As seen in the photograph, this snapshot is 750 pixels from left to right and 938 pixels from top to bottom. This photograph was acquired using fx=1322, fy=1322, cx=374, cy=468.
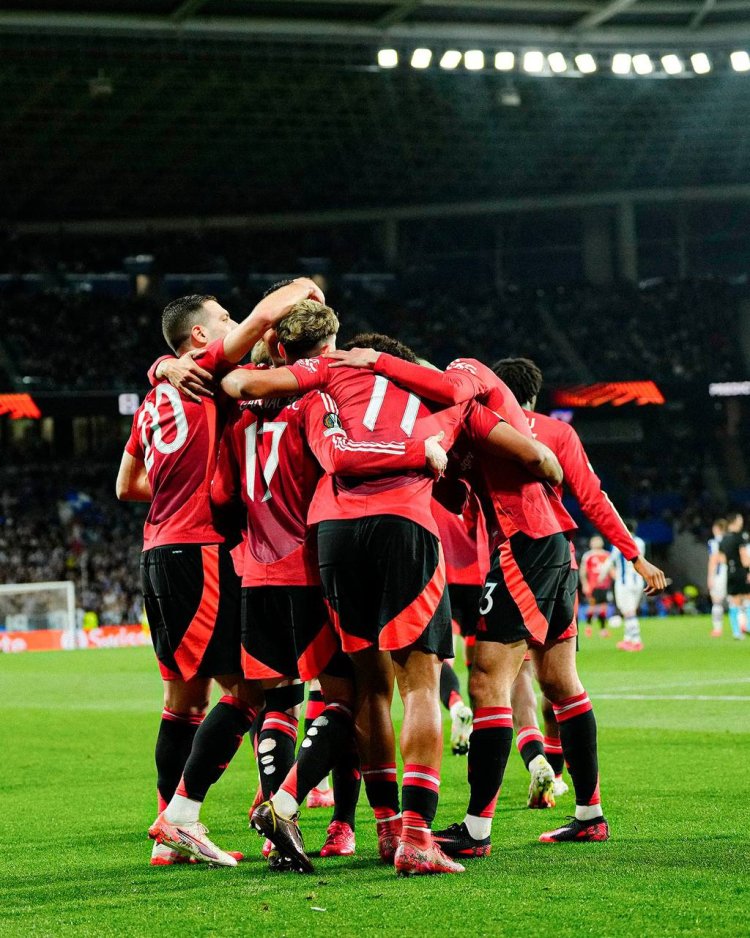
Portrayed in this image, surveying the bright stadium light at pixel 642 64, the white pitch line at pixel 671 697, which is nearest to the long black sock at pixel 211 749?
the white pitch line at pixel 671 697

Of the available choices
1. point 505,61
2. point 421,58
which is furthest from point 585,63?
point 421,58

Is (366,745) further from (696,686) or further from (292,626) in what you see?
(696,686)

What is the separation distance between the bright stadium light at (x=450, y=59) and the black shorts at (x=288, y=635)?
27148mm

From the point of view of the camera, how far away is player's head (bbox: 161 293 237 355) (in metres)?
6.01

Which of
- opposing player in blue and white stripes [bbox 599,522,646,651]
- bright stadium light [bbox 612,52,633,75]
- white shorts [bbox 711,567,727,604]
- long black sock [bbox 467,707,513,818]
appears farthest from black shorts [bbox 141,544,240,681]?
bright stadium light [bbox 612,52,633,75]

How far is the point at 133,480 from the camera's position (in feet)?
20.4

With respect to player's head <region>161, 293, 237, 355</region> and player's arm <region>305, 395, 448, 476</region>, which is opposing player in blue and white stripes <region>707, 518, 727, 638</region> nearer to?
player's head <region>161, 293, 237, 355</region>

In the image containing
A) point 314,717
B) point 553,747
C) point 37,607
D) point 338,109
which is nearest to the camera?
point 314,717

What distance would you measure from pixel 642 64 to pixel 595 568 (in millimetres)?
13156

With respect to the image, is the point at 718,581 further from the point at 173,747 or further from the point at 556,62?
the point at 173,747

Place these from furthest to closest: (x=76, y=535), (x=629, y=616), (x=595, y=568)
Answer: (x=76, y=535)
(x=595, y=568)
(x=629, y=616)

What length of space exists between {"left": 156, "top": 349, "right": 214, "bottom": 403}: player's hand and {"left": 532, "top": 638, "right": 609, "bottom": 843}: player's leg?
1.91 m

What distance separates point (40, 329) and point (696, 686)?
2965 cm

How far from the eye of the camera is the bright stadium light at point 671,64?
105 ft
